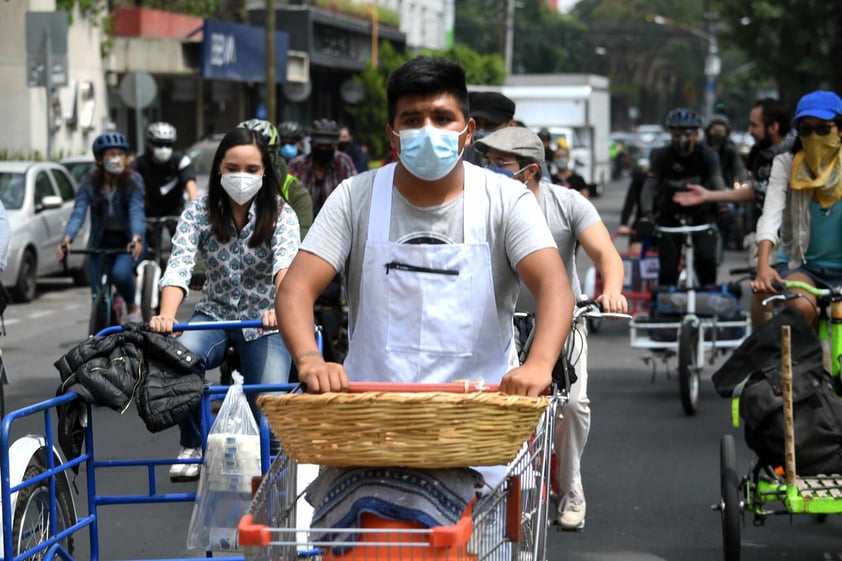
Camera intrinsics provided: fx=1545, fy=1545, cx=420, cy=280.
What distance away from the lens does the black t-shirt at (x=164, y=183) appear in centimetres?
1419

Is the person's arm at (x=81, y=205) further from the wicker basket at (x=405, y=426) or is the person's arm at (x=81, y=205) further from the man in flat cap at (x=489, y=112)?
the wicker basket at (x=405, y=426)

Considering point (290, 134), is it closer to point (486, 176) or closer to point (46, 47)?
point (46, 47)

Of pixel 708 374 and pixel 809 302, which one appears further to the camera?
pixel 708 374

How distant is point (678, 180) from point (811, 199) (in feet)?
15.7

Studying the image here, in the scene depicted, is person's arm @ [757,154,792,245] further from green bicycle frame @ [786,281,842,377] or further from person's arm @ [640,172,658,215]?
person's arm @ [640,172,658,215]

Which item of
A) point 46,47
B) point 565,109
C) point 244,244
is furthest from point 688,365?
point 565,109

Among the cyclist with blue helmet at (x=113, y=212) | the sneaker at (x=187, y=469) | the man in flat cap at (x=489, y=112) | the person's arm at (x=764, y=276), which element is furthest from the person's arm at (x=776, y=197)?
the cyclist with blue helmet at (x=113, y=212)

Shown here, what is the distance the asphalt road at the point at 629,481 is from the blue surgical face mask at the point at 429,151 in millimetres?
3227

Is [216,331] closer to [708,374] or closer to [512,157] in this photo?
[512,157]

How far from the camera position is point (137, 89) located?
25.3 metres

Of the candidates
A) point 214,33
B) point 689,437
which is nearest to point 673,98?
point 214,33

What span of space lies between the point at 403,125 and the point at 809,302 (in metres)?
3.58

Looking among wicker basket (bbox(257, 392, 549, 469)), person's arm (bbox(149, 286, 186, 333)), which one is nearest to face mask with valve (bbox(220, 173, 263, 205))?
person's arm (bbox(149, 286, 186, 333))

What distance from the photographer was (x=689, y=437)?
9.73m
